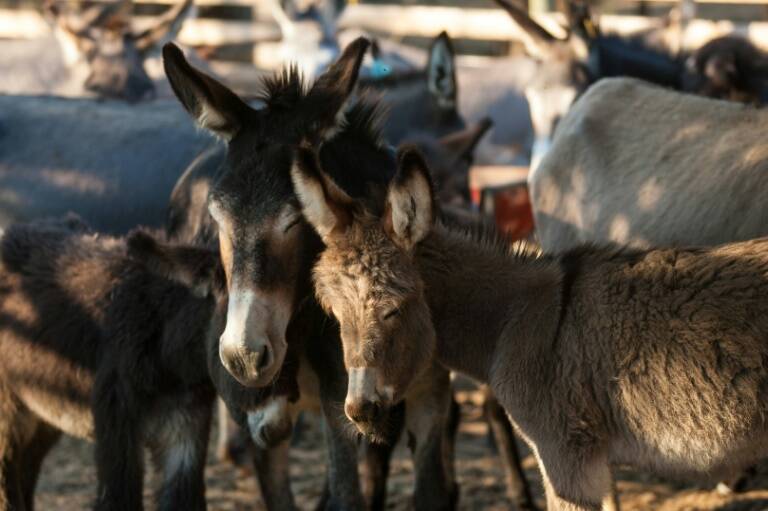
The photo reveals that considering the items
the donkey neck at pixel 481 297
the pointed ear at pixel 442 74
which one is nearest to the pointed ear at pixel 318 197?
the donkey neck at pixel 481 297

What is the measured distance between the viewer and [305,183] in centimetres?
407

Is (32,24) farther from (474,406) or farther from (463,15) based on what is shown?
(474,406)

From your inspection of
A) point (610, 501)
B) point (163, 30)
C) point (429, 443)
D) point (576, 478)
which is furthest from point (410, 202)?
point (163, 30)

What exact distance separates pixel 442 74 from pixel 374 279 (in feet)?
16.0

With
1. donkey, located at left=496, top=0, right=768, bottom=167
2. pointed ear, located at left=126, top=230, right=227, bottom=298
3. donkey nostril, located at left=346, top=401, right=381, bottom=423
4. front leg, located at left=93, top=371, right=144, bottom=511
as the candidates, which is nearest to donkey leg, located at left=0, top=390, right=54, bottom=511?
front leg, located at left=93, top=371, right=144, bottom=511

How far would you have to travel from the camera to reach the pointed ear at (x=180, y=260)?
491cm

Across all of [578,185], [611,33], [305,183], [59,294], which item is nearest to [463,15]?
[611,33]

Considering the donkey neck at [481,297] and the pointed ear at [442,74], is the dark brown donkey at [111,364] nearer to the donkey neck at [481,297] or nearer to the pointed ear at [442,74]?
the donkey neck at [481,297]

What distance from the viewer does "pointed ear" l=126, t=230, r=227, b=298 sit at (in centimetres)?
491

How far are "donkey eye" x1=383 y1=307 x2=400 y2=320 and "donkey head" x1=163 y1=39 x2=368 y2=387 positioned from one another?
1.39 feet

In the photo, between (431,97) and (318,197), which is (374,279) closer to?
(318,197)

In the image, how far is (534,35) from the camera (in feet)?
28.7

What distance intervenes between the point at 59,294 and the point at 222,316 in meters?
0.99

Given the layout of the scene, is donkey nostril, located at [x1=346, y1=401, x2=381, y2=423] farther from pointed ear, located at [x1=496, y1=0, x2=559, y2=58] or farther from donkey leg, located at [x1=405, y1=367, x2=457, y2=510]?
pointed ear, located at [x1=496, y1=0, x2=559, y2=58]
